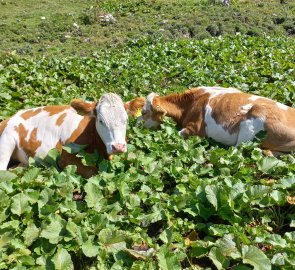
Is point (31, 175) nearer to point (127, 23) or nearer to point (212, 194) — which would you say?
point (212, 194)

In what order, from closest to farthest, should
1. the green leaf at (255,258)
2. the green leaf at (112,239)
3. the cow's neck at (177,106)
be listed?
the green leaf at (255,258)
the green leaf at (112,239)
the cow's neck at (177,106)

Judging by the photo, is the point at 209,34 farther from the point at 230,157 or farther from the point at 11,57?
the point at 230,157

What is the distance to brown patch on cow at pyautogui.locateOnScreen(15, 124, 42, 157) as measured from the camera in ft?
23.9

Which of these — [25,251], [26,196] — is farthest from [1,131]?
[25,251]

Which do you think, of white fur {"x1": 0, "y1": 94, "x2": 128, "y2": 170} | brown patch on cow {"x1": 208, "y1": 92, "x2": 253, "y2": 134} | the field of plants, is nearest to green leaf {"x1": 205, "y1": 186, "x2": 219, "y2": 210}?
the field of plants

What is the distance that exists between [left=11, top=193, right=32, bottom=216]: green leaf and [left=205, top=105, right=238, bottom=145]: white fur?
3937 millimetres

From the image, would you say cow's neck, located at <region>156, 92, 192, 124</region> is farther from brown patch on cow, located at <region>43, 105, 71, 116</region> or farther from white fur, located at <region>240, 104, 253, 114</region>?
brown patch on cow, located at <region>43, 105, 71, 116</region>

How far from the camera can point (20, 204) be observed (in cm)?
500

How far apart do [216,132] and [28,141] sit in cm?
326

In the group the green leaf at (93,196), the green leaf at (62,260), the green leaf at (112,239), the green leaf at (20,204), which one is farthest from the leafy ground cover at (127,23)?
the green leaf at (62,260)

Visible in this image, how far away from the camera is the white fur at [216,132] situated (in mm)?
7763

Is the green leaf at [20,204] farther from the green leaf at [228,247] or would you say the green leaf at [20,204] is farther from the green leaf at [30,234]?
the green leaf at [228,247]

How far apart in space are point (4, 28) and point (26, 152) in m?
18.3

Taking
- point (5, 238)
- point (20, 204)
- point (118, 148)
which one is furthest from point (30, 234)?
point (118, 148)
